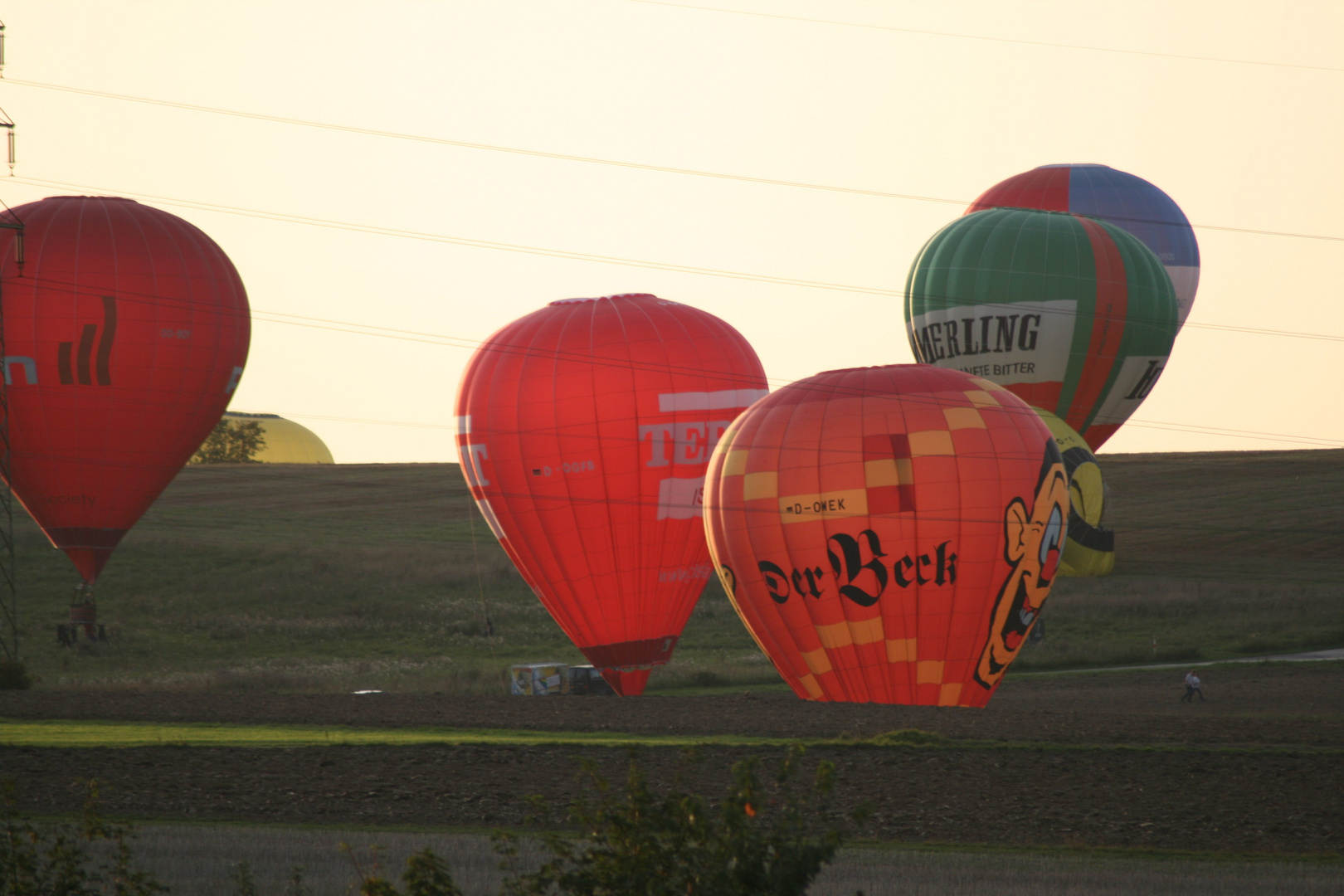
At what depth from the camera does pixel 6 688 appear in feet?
101

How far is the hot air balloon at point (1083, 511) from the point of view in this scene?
4009 cm

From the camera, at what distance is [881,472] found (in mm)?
24344

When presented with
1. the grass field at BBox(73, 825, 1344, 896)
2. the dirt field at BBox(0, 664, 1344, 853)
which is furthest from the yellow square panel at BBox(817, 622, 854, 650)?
the grass field at BBox(73, 825, 1344, 896)

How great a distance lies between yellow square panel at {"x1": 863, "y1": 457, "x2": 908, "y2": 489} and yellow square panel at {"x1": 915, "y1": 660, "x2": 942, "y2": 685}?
2.99 metres

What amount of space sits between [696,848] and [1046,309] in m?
37.8

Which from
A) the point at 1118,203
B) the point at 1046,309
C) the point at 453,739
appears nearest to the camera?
the point at 453,739

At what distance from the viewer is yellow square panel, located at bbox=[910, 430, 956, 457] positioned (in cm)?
2434

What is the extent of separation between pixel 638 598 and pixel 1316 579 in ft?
78.4

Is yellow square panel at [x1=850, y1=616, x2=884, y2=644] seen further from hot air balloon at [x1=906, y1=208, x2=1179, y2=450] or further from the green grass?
hot air balloon at [x1=906, y1=208, x2=1179, y2=450]

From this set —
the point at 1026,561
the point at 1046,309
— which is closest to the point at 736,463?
the point at 1026,561

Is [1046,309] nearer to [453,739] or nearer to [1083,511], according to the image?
[1083,511]

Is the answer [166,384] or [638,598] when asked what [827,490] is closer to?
[638,598]

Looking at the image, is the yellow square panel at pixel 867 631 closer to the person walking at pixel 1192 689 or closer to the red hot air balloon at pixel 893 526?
the red hot air balloon at pixel 893 526

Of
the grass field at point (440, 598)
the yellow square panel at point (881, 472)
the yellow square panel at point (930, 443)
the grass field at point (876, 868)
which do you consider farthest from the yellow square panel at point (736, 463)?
the grass field at point (876, 868)
